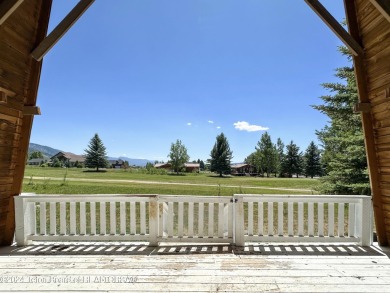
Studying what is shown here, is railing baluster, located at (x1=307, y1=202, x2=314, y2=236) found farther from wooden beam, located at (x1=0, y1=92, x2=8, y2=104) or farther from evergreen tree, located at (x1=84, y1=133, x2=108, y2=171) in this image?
evergreen tree, located at (x1=84, y1=133, x2=108, y2=171)

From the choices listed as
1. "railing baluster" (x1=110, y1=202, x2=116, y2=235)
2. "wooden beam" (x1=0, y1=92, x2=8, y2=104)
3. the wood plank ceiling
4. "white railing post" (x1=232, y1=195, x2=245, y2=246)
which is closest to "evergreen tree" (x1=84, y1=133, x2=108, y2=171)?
the wood plank ceiling

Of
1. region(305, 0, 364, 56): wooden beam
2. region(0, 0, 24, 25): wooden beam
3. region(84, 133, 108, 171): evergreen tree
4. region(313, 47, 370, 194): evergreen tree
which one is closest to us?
region(0, 0, 24, 25): wooden beam

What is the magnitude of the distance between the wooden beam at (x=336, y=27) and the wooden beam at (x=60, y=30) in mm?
2991

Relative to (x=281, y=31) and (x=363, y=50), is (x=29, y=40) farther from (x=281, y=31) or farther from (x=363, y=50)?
(x=281, y=31)

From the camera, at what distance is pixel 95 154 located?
1398 inches

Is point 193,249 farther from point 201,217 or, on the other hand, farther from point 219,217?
point 219,217

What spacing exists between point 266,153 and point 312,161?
6589 mm

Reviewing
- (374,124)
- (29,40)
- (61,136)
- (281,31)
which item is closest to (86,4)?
(29,40)

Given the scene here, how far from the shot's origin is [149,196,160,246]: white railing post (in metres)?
3.24

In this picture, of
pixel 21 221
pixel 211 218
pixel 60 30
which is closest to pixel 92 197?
pixel 21 221

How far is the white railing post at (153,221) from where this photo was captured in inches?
128

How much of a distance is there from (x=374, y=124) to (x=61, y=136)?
2089 inches

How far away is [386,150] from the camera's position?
3.04 m

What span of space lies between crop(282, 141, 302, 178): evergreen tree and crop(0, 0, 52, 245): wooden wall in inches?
1439
